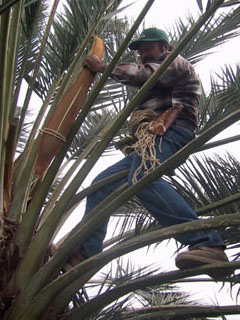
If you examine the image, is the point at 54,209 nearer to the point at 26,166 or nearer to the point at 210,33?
the point at 26,166

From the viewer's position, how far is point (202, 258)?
2.73m

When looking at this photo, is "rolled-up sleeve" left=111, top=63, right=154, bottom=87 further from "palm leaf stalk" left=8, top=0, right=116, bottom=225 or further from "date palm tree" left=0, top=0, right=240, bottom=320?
"palm leaf stalk" left=8, top=0, right=116, bottom=225

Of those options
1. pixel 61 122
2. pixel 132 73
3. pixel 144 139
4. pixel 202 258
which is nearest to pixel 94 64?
pixel 132 73

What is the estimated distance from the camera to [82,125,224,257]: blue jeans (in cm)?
286

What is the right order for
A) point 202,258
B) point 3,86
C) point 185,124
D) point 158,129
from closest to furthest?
1. point 202,258
2. point 3,86
3. point 158,129
4. point 185,124

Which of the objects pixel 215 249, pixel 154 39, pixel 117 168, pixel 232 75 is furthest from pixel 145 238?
pixel 232 75

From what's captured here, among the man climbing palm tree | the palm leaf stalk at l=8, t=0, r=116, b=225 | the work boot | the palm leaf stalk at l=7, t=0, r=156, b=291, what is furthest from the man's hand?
the work boot

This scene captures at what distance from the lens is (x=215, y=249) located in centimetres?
279

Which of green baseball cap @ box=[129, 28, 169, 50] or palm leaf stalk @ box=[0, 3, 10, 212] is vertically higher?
green baseball cap @ box=[129, 28, 169, 50]

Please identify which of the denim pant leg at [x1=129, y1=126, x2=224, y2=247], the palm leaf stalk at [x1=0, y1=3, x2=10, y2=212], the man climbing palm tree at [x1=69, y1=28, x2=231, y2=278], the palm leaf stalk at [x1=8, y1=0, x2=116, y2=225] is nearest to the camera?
the palm leaf stalk at [x1=0, y1=3, x2=10, y2=212]

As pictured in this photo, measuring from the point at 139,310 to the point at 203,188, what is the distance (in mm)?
801

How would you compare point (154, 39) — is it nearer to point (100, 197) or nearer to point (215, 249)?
point (100, 197)

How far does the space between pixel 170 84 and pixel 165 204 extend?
2.23ft

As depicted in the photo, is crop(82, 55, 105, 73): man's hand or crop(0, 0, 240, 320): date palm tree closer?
crop(0, 0, 240, 320): date palm tree
